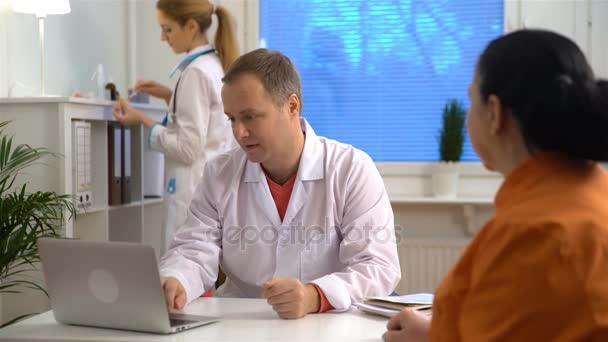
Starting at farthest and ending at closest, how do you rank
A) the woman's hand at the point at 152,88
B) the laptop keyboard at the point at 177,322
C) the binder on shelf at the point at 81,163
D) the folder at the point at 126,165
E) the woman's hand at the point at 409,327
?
the woman's hand at the point at 152,88, the folder at the point at 126,165, the binder on shelf at the point at 81,163, the laptop keyboard at the point at 177,322, the woman's hand at the point at 409,327

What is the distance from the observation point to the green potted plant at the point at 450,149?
425 cm

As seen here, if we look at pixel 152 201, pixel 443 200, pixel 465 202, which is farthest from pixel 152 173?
pixel 465 202

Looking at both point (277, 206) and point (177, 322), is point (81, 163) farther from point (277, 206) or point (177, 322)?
point (177, 322)

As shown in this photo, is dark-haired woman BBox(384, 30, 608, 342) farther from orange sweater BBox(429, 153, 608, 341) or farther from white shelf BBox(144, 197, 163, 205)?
white shelf BBox(144, 197, 163, 205)

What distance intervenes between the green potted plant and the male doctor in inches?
77.8

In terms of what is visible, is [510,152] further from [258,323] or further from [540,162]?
[258,323]

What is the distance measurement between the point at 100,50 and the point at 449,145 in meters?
1.98

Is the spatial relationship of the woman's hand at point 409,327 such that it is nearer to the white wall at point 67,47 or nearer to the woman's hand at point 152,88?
the white wall at point 67,47

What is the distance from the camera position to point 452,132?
4.27 meters

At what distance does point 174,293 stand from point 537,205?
1.21m

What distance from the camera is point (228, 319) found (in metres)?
1.85

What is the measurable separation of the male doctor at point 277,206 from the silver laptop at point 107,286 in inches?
15.2

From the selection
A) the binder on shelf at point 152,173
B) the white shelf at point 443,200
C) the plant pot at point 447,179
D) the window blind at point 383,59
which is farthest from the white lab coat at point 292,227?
the window blind at point 383,59

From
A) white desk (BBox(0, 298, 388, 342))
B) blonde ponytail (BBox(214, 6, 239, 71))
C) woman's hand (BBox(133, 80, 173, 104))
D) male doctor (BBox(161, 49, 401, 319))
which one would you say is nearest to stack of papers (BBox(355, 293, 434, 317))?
white desk (BBox(0, 298, 388, 342))
